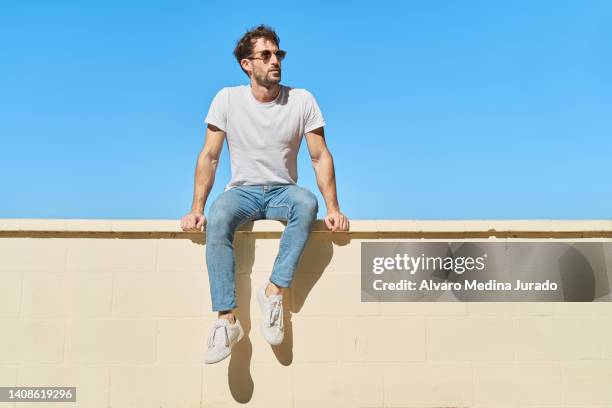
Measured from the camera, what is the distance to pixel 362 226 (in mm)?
3215

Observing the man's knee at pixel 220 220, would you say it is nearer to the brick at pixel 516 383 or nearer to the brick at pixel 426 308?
the brick at pixel 426 308

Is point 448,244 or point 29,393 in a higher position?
point 448,244

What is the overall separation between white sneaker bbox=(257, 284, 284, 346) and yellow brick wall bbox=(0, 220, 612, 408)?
20 centimetres

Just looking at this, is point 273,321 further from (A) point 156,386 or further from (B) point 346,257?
(A) point 156,386

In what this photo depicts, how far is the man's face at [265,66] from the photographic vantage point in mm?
3340

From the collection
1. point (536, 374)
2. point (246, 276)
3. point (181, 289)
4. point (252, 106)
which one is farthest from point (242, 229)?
point (536, 374)

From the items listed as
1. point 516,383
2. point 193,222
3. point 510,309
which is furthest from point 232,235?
point 516,383

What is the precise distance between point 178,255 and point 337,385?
44.3 inches

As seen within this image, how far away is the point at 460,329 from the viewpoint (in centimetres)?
325

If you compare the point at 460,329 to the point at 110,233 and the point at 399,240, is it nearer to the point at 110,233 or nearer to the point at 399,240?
the point at 399,240

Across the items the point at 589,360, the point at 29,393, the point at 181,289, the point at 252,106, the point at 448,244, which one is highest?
the point at 252,106

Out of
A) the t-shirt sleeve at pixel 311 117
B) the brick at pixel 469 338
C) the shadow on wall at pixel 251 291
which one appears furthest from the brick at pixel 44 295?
the brick at pixel 469 338

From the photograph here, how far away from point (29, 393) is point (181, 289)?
38.6 inches

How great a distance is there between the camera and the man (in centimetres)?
299
